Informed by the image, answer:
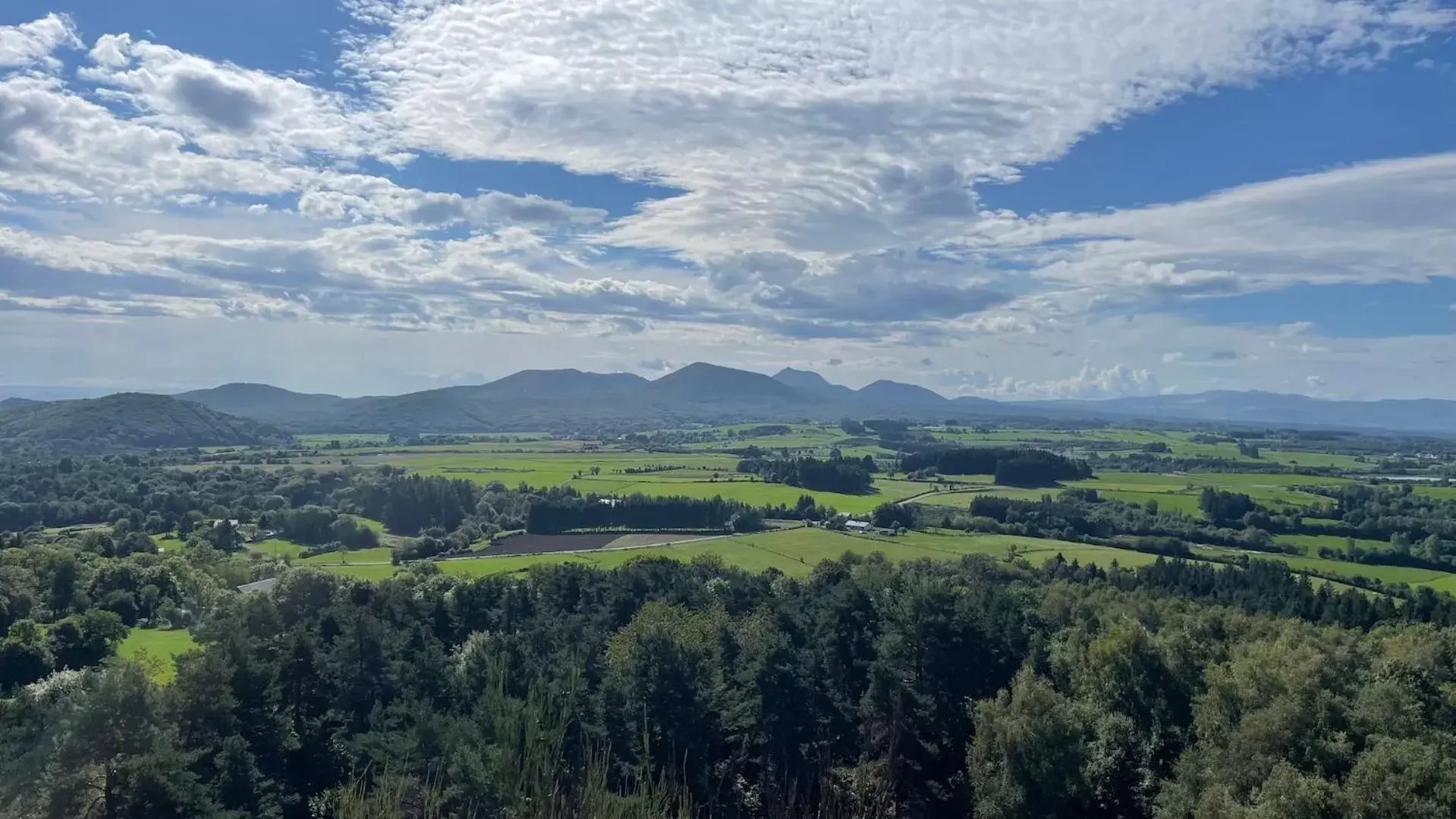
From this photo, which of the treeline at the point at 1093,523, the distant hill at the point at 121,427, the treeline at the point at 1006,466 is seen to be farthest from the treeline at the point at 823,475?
the distant hill at the point at 121,427

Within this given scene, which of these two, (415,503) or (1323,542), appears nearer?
(1323,542)

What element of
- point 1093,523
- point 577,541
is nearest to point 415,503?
point 577,541

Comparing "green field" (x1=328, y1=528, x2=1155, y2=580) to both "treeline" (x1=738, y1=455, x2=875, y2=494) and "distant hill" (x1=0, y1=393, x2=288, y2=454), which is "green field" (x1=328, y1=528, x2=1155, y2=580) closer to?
"treeline" (x1=738, y1=455, x2=875, y2=494)

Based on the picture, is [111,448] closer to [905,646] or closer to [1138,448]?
[905,646]

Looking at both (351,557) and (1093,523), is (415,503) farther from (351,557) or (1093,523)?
(1093,523)

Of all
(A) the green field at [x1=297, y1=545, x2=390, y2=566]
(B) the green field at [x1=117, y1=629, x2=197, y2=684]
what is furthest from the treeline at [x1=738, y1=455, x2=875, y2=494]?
(B) the green field at [x1=117, y1=629, x2=197, y2=684]

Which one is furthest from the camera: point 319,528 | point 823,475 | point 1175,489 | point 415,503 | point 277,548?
point 823,475
